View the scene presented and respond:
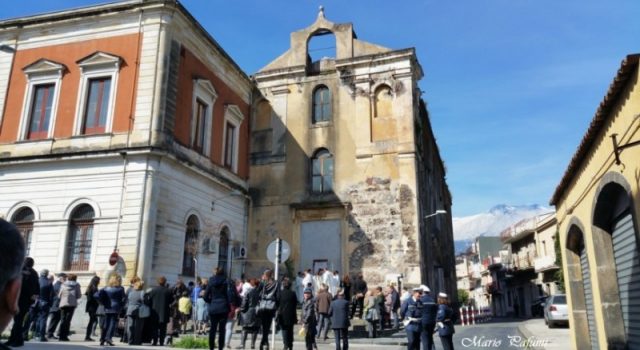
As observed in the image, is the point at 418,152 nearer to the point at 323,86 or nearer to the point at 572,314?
the point at 323,86

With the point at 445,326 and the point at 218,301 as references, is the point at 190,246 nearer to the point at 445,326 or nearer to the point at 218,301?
the point at 218,301

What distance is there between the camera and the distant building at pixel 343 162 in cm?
→ 2267

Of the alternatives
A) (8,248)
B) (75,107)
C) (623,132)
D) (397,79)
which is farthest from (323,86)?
(8,248)

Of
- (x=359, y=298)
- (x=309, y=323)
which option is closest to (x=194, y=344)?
(x=309, y=323)

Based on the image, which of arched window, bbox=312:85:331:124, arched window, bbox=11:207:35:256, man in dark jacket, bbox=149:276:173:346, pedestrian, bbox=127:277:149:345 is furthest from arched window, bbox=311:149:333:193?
pedestrian, bbox=127:277:149:345

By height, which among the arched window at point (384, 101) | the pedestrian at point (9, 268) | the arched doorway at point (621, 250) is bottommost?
the pedestrian at point (9, 268)

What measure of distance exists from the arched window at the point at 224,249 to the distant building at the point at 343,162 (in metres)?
1.88

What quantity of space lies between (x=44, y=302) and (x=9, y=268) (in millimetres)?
11580

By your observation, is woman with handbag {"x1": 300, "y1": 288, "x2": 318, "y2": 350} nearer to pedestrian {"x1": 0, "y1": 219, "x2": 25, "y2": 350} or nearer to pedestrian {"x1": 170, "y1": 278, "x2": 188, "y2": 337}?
pedestrian {"x1": 170, "y1": 278, "x2": 188, "y2": 337}

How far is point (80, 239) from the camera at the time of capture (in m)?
17.3

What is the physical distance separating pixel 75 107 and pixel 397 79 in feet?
46.4

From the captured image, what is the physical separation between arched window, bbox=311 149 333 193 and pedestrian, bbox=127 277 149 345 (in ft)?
42.8

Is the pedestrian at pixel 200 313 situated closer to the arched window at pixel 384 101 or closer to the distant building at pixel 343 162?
the distant building at pixel 343 162

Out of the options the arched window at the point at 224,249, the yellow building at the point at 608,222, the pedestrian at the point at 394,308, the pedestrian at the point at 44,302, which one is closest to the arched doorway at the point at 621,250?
the yellow building at the point at 608,222
